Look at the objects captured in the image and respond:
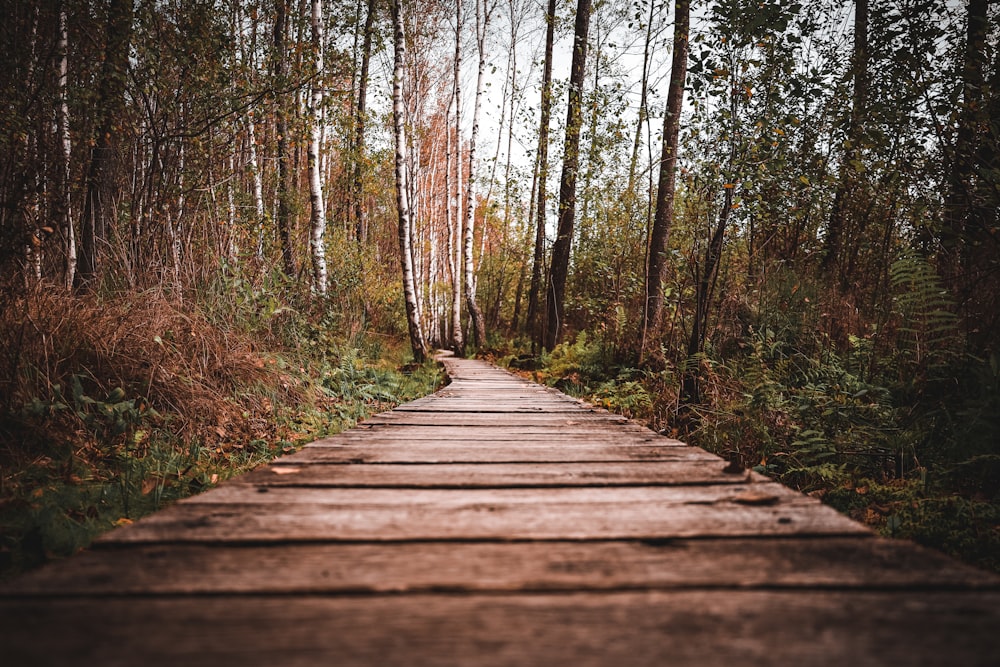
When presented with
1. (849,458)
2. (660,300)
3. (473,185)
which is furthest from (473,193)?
(849,458)

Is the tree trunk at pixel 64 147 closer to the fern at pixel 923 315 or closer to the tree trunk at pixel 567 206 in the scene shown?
the tree trunk at pixel 567 206

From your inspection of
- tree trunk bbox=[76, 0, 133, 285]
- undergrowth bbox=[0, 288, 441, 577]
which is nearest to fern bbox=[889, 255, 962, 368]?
undergrowth bbox=[0, 288, 441, 577]

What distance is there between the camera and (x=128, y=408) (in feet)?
11.8

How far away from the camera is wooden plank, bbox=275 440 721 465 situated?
7.24ft

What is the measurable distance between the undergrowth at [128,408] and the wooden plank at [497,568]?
1588 millimetres

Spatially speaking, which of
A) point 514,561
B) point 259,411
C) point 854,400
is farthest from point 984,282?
point 259,411

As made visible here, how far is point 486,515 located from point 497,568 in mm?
368

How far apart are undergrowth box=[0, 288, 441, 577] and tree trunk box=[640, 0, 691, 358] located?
419 cm

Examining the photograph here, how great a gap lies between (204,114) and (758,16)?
23.4 ft

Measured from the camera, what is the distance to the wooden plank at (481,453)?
2.21 m

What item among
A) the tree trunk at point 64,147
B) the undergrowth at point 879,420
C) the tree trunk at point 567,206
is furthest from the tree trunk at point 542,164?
the tree trunk at point 64,147

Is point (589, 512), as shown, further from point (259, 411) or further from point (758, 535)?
point (259, 411)

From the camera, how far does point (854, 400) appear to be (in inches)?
156

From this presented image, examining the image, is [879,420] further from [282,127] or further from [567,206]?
[282,127]
